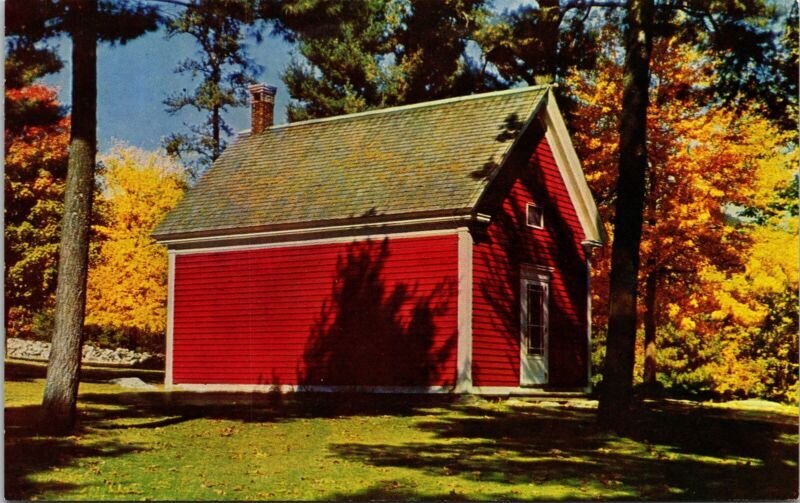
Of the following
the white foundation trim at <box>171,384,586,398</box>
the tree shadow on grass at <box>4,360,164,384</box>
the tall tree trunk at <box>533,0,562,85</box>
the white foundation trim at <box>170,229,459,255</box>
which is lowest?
the white foundation trim at <box>171,384,586,398</box>

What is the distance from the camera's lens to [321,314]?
64.1 feet

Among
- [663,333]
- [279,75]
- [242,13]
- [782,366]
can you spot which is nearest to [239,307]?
[279,75]

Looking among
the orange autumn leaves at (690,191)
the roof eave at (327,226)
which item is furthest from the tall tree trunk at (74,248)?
the orange autumn leaves at (690,191)

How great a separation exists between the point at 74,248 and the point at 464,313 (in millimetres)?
7446

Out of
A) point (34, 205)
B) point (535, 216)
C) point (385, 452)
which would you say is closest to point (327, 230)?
point (535, 216)

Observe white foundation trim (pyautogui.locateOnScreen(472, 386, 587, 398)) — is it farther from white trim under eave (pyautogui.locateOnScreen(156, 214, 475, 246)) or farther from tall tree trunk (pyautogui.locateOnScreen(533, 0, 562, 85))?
tall tree trunk (pyautogui.locateOnScreen(533, 0, 562, 85))

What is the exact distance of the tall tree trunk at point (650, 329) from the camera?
22.7m

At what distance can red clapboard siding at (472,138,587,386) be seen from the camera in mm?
18531

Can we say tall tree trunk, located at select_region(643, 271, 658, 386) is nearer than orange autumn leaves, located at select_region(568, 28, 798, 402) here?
No

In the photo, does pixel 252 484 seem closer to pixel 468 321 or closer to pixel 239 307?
pixel 468 321

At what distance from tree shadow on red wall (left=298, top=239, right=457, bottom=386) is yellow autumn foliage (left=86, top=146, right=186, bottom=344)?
4.99 metres

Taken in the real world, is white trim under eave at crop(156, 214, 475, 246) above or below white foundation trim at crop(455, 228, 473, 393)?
above

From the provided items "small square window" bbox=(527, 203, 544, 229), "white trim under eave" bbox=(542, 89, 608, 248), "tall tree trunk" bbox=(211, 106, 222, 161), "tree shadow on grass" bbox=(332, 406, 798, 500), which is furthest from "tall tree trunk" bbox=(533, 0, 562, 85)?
"tall tree trunk" bbox=(211, 106, 222, 161)

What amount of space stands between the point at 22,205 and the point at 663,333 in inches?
971
